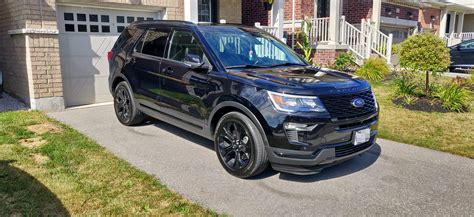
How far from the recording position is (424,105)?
26.1 ft

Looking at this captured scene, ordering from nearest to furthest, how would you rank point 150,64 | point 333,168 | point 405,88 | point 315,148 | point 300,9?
point 315,148
point 333,168
point 150,64
point 405,88
point 300,9

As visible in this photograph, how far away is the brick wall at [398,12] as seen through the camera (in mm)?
20641

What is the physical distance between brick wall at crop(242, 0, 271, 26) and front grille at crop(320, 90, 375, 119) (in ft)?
32.1

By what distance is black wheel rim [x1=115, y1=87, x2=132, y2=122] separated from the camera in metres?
6.29

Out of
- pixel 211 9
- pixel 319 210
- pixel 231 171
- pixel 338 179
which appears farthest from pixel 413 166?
pixel 211 9

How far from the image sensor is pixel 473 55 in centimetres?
1443

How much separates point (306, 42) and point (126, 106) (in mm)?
8568

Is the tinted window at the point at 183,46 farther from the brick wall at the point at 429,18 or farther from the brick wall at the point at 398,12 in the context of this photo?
the brick wall at the point at 429,18

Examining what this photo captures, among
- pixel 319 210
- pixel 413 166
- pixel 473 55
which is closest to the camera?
pixel 319 210

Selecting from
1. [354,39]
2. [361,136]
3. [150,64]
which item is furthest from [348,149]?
[354,39]

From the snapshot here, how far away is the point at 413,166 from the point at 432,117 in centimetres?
293

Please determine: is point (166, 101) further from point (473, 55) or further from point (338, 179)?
point (473, 55)

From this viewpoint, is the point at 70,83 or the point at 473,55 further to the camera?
the point at 473,55

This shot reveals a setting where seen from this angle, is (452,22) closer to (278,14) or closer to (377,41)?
(377,41)
